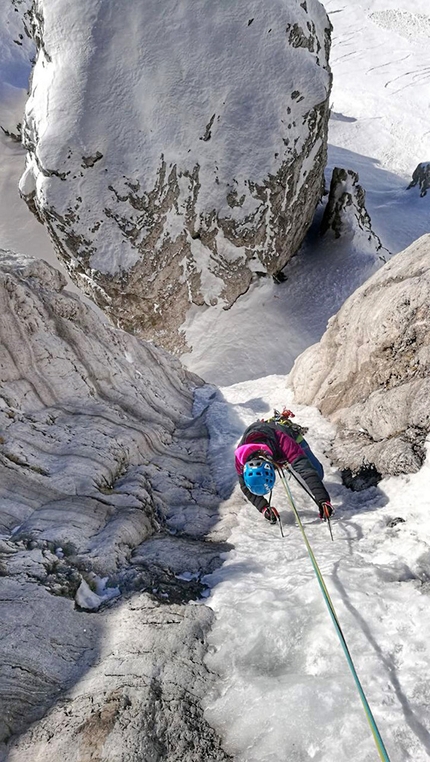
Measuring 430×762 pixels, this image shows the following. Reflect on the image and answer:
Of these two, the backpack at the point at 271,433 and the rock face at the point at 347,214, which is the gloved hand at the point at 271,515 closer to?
the backpack at the point at 271,433

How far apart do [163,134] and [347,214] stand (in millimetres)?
8034

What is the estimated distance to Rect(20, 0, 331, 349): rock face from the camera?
15.9 meters

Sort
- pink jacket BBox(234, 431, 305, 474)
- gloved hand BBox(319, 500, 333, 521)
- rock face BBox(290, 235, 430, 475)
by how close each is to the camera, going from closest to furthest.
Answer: gloved hand BBox(319, 500, 333, 521) < rock face BBox(290, 235, 430, 475) < pink jacket BBox(234, 431, 305, 474)

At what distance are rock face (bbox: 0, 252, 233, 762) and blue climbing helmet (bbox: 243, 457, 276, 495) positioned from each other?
621mm

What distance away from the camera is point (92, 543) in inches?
169

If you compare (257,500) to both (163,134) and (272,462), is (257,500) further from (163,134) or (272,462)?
(163,134)

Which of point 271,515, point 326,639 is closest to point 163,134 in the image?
point 271,515

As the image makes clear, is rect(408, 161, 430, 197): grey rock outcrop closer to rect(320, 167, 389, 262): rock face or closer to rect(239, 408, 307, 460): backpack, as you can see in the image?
rect(320, 167, 389, 262): rock face

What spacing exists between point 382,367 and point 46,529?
4577mm

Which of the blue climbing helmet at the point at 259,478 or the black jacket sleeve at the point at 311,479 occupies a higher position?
the blue climbing helmet at the point at 259,478

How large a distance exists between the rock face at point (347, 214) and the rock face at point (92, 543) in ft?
47.3

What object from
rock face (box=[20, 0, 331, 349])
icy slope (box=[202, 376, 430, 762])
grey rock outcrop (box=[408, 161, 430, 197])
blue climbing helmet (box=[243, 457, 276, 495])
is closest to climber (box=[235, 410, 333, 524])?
blue climbing helmet (box=[243, 457, 276, 495])

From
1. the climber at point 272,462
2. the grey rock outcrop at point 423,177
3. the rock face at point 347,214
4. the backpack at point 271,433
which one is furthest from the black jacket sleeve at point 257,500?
the grey rock outcrop at point 423,177

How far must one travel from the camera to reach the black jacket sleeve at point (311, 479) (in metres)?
5.15
